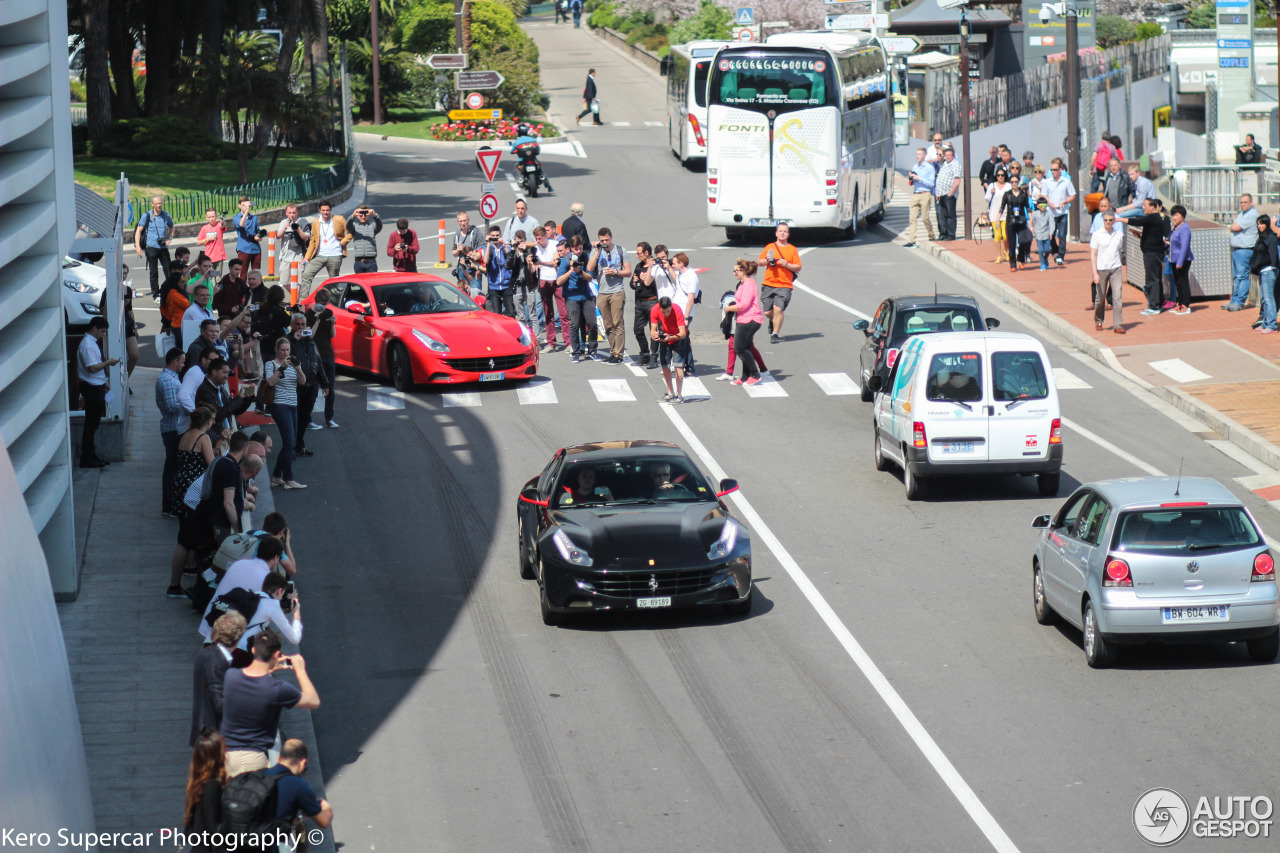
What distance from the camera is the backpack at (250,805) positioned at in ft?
26.2

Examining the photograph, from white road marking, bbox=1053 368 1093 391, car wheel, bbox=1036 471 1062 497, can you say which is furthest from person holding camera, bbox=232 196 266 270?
car wheel, bbox=1036 471 1062 497

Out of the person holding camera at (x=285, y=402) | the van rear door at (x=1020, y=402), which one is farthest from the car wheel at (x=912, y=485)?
the person holding camera at (x=285, y=402)

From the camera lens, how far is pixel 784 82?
115 ft

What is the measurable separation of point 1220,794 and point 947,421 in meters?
7.79

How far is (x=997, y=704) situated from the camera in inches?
451

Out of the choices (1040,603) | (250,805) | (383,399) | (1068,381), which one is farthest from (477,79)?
(250,805)

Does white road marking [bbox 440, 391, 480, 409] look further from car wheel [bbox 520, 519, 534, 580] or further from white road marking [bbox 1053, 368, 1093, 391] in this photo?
white road marking [bbox 1053, 368, 1093, 391]

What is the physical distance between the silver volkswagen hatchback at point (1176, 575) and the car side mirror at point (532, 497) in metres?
4.65

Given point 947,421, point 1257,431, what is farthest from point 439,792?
point 1257,431

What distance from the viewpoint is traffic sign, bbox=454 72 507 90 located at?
32666mm

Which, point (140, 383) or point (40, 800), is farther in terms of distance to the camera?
point (140, 383)

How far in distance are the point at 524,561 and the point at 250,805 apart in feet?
22.9

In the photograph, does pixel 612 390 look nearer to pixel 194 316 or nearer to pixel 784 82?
pixel 194 316

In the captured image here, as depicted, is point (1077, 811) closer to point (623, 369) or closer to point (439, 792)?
point (439, 792)
